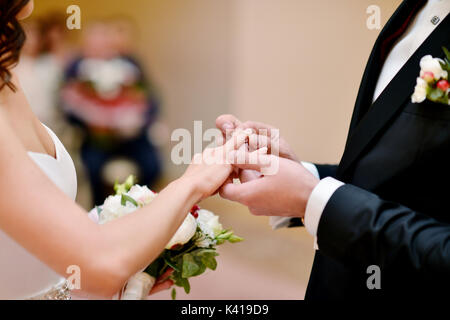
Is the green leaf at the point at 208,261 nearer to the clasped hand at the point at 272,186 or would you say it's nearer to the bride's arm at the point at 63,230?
the clasped hand at the point at 272,186

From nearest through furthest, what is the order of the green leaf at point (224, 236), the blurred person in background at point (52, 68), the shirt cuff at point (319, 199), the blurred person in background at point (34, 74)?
1. the shirt cuff at point (319, 199)
2. the green leaf at point (224, 236)
3. the blurred person in background at point (34, 74)
4. the blurred person in background at point (52, 68)

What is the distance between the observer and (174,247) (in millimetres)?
1631

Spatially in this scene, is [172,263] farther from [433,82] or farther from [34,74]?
[34,74]

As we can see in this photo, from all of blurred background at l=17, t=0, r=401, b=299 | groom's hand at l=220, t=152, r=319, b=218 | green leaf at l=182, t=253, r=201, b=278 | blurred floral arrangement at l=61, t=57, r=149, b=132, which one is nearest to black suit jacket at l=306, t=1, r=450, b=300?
groom's hand at l=220, t=152, r=319, b=218

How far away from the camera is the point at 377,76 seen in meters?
1.64

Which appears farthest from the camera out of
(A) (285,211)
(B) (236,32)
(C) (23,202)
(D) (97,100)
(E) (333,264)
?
(B) (236,32)

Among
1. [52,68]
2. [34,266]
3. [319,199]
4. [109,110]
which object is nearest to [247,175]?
[319,199]

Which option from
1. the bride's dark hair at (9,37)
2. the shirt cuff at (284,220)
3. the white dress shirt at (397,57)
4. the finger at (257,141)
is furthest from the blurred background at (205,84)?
the bride's dark hair at (9,37)

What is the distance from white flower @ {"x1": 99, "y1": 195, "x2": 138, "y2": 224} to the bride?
185 millimetres

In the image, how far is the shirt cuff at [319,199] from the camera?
1.37 meters

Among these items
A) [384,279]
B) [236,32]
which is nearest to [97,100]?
[236,32]

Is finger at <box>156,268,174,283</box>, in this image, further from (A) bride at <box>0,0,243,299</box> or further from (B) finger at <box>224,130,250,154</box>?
(B) finger at <box>224,130,250,154</box>

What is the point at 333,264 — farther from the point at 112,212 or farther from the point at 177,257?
the point at 112,212
